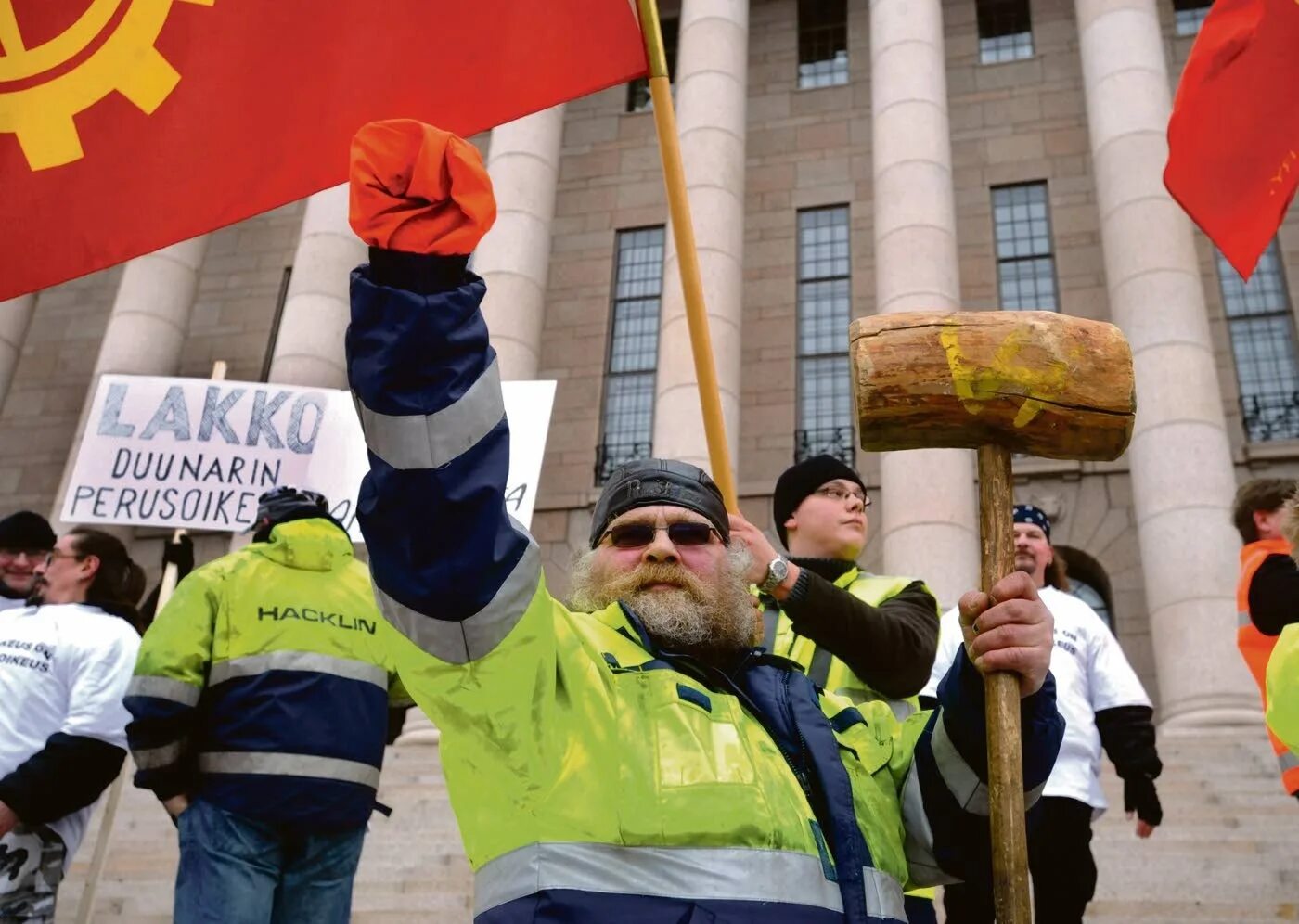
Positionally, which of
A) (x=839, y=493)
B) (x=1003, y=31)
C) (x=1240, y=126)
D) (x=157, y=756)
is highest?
(x=1003, y=31)

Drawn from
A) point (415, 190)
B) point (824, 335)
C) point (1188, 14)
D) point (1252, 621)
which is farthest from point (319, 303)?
point (415, 190)

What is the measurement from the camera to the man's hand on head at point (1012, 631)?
2.39 meters

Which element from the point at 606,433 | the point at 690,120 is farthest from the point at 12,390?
the point at 690,120

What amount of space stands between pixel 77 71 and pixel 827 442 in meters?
16.1

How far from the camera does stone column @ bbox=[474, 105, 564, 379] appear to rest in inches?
658

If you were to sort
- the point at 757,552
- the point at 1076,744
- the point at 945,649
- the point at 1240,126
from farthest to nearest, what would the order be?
the point at 1240,126
the point at 945,649
the point at 1076,744
the point at 757,552

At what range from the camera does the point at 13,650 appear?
482cm

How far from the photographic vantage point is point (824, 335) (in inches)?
811

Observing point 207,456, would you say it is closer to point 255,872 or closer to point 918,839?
point 255,872

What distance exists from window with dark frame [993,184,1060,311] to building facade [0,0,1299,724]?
0.17ft

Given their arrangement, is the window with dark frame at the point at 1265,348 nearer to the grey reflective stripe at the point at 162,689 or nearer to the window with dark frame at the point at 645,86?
the window with dark frame at the point at 645,86

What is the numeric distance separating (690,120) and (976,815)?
16696 mm

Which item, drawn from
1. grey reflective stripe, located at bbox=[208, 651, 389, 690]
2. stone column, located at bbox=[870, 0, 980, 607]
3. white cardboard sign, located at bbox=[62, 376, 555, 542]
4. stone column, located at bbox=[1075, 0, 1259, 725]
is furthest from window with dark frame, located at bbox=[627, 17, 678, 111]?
grey reflective stripe, located at bbox=[208, 651, 389, 690]

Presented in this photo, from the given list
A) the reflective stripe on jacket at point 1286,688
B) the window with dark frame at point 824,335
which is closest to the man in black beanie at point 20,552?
the reflective stripe on jacket at point 1286,688
